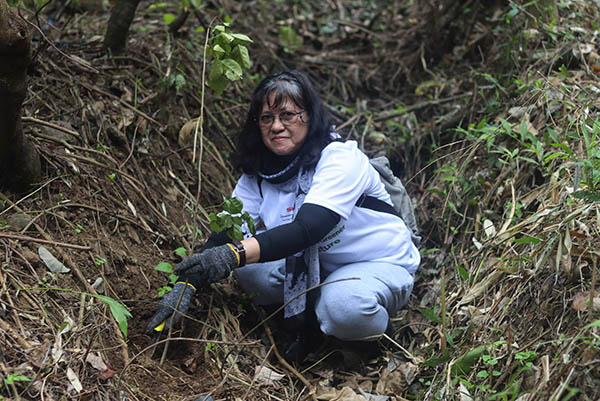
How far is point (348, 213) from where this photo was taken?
Answer: 2.63 meters

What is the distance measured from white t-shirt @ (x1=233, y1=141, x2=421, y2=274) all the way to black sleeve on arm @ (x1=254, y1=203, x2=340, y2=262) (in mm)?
94

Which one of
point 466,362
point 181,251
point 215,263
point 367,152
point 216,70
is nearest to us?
point 466,362

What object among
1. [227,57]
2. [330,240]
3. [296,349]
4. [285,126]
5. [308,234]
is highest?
[227,57]

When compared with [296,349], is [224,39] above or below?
above

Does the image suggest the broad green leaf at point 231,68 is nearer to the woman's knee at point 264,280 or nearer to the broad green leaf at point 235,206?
the broad green leaf at point 235,206

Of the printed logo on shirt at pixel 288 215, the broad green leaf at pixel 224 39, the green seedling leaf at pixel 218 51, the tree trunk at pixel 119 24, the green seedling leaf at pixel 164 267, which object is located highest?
the broad green leaf at pixel 224 39

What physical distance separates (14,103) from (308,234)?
1290mm

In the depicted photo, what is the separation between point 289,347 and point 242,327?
260 millimetres

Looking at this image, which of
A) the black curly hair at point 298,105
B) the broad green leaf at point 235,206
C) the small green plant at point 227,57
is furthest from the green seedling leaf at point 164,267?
the small green plant at point 227,57

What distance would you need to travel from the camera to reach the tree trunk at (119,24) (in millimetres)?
3418

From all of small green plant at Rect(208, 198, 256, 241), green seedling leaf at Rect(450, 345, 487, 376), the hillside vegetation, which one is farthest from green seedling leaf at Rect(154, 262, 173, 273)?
green seedling leaf at Rect(450, 345, 487, 376)

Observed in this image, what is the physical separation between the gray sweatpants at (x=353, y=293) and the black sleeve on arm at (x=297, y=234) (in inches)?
11.6

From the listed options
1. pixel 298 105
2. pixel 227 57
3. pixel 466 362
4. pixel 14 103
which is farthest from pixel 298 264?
pixel 14 103

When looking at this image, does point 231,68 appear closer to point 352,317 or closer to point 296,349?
point 352,317
